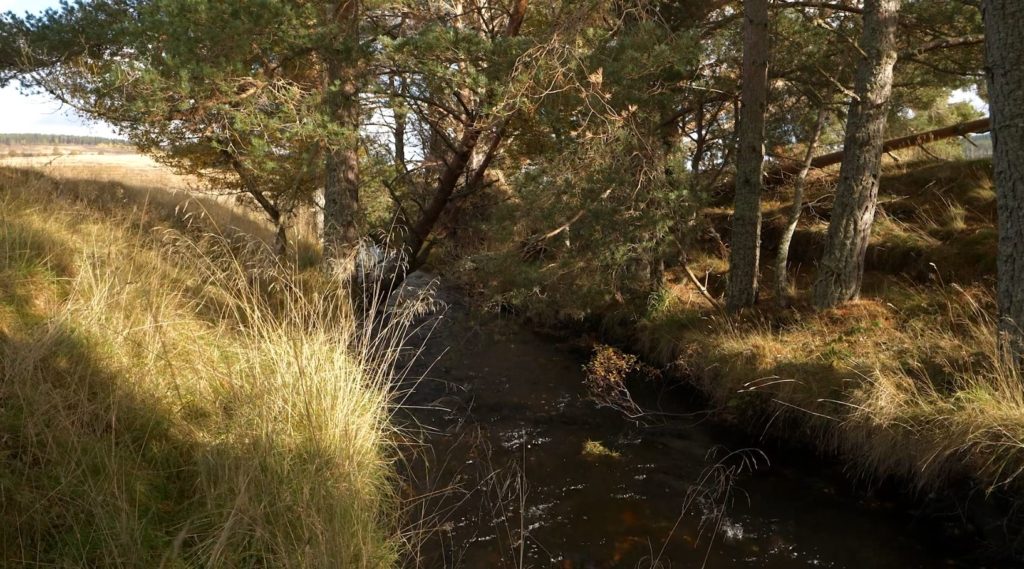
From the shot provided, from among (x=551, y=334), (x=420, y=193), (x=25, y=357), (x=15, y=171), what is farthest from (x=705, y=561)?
(x=15, y=171)

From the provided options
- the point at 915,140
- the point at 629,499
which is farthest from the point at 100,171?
the point at 915,140

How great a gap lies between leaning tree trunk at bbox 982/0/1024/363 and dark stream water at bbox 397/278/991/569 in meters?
1.89

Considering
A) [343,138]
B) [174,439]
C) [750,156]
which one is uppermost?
[750,156]

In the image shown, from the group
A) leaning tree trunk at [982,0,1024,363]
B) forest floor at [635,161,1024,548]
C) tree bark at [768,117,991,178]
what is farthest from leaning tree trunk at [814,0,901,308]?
tree bark at [768,117,991,178]

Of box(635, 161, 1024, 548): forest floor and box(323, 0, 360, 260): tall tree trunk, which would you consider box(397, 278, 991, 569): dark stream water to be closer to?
box(635, 161, 1024, 548): forest floor

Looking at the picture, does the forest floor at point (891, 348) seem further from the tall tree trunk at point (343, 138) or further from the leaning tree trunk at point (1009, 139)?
the tall tree trunk at point (343, 138)

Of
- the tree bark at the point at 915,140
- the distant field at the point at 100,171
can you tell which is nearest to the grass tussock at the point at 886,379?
the tree bark at the point at 915,140

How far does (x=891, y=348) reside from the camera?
6.39 m

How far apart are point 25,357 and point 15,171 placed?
24.7ft

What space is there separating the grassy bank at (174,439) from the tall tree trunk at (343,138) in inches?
124

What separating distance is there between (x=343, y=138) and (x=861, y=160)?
5.91 m

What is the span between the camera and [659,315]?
372 inches

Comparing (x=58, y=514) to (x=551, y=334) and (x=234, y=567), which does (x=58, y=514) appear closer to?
(x=234, y=567)

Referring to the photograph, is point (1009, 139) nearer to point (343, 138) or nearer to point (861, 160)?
point (861, 160)
